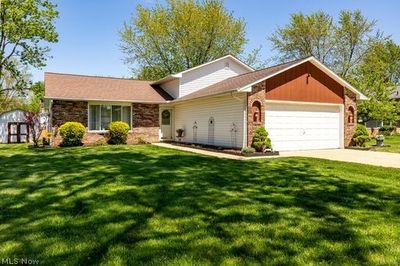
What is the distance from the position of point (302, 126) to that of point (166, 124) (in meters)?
9.25

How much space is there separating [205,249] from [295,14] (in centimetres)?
3785

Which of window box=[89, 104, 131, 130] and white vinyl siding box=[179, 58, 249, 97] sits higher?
white vinyl siding box=[179, 58, 249, 97]

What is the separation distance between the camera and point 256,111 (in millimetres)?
14992

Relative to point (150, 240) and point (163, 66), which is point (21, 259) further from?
point (163, 66)

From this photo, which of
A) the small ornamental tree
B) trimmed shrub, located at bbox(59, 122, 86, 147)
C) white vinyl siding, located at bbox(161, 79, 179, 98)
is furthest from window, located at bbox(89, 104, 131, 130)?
white vinyl siding, located at bbox(161, 79, 179, 98)

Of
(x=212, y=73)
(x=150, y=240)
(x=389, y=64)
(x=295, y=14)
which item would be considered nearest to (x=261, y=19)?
(x=212, y=73)

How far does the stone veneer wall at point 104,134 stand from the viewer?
19172 millimetres

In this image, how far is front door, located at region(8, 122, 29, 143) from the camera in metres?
23.5

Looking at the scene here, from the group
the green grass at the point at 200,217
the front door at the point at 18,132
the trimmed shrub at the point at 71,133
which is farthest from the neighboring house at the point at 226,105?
the green grass at the point at 200,217

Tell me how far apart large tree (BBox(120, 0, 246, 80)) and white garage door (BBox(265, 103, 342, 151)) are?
20.1 metres

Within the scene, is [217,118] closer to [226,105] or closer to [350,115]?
[226,105]

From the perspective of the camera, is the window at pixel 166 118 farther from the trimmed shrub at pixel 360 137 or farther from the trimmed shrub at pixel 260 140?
the trimmed shrub at pixel 360 137

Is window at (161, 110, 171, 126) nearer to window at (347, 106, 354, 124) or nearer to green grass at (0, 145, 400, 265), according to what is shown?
window at (347, 106, 354, 124)

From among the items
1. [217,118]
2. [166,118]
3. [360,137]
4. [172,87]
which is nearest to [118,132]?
[166,118]
